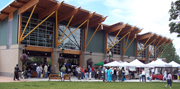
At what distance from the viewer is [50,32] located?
27.0 metres

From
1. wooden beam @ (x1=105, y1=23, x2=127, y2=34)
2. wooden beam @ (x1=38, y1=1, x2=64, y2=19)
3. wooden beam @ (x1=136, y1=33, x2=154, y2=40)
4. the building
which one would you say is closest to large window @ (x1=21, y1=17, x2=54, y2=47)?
the building

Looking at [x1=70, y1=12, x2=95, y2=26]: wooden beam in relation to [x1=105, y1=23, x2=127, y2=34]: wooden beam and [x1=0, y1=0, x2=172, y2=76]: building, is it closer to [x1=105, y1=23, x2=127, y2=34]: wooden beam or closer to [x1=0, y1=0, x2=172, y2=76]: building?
[x1=0, y1=0, x2=172, y2=76]: building

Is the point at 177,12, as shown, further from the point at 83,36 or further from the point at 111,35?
the point at 111,35

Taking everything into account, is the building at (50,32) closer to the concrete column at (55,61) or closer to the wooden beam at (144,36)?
the concrete column at (55,61)

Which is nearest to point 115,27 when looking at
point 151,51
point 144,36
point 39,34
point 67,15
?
point 67,15

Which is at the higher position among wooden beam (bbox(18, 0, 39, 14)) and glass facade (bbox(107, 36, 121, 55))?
Result: wooden beam (bbox(18, 0, 39, 14))

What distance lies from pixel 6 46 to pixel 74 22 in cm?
964

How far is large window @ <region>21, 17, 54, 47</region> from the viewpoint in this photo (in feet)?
80.4

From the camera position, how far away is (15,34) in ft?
77.5

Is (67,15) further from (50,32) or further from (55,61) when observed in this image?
(55,61)

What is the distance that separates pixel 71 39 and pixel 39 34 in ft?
17.7

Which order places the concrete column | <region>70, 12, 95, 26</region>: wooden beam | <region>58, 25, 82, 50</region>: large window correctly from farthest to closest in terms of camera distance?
<region>58, 25, 82, 50</region>: large window → <region>70, 12, 95, 26</region>: wooden beam → the concrete column

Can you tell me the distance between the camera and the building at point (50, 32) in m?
23.4

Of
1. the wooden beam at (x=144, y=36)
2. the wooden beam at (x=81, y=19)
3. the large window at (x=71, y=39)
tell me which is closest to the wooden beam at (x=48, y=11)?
the large window at (x=71, y=39)
